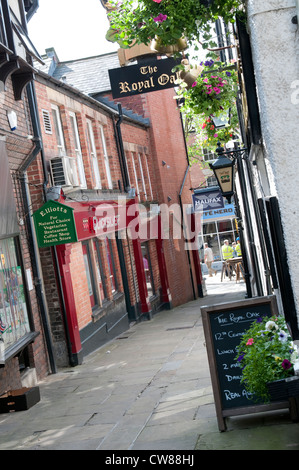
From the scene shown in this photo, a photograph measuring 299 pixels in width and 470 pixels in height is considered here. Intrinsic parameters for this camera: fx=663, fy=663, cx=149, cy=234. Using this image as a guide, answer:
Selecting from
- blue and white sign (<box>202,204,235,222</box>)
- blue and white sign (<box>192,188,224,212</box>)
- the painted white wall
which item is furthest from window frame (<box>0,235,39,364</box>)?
blue and white sign (<box>202,204,235,222</box>)

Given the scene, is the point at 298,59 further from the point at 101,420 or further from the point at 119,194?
the point at 119,194

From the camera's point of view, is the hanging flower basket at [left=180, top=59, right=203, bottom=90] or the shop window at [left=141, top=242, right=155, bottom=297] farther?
the shop window at [left=141, top=242, right=155, bottom=297]

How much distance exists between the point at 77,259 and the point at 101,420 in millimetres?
6667

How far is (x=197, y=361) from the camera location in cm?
1190

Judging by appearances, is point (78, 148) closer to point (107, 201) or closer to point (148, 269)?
point (107, 201)

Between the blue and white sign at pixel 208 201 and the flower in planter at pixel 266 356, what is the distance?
17278 mm

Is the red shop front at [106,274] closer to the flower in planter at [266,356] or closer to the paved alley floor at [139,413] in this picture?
the paved alley floor at [139,413]

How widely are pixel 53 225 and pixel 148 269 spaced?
1064 centimetres

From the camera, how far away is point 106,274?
17.7 meters

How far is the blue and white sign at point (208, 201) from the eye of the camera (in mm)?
23766

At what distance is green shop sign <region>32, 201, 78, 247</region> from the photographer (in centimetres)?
1252

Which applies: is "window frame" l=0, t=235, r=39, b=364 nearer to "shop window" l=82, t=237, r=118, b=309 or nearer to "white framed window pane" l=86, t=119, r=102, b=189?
"shop window" l=82, t=237, r=118, b=309

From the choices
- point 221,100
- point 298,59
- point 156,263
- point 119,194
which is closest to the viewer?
point 298,59
